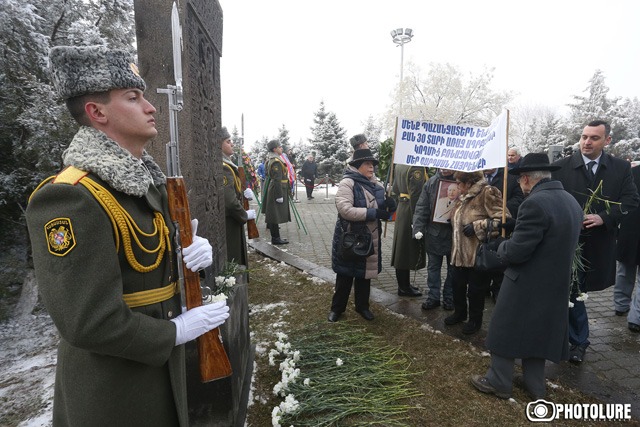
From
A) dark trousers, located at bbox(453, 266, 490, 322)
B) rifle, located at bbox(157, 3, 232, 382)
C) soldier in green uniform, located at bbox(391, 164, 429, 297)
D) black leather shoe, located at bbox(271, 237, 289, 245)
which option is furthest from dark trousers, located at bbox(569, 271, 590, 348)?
black leather shoe, located at bbox(271, 237, 289, 245)

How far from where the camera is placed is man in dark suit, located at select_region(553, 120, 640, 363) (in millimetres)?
3758

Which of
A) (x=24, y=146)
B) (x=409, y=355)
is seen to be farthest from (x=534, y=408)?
(x=24, y=146)

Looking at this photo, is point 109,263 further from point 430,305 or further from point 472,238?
point 430,305

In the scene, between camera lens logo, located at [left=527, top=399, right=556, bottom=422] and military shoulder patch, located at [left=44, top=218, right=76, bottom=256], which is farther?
camera lens logo, located at [left=527, top=399, right=556, bottom=422]

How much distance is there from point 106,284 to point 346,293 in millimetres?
3608

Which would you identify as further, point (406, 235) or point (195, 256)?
point (406, 235)

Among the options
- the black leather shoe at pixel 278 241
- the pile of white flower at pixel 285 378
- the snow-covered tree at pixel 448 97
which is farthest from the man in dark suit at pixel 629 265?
the snow-covered tree at pixel 448 97

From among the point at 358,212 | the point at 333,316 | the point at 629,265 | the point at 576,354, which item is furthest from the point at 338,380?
the point at 629,265

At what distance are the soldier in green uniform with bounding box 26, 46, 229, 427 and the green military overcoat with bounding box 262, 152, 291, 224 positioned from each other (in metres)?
7.19

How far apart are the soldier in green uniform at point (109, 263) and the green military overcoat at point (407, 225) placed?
4.09 meters

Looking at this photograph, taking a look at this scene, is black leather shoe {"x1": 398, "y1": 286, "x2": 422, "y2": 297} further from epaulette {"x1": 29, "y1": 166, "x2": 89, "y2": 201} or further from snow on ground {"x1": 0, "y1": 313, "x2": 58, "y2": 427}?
epaulette {"x1": 29, "y1": 166, "x2": 89, "y2": 201}

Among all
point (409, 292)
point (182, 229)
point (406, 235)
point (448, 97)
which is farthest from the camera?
point (448, 97)

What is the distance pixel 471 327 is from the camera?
4.25 m

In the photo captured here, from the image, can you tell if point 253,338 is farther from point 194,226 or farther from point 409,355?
point 194,226
